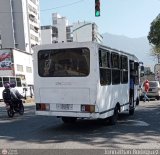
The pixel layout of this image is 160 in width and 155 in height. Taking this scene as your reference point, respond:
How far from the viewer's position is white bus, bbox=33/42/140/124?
12.1 metres

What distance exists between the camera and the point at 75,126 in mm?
13961

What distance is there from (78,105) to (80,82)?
28.9 inches

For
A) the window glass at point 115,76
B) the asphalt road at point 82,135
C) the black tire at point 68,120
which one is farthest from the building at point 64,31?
the asphalt road at point 82,135

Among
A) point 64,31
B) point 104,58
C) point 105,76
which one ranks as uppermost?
point 64,31

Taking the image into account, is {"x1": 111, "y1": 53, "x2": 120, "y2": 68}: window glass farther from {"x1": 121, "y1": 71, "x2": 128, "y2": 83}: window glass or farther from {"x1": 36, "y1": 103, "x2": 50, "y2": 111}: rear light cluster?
{"x1": 36, "y1": 103, "x2": 50, "y2": 111}: rear light cluster

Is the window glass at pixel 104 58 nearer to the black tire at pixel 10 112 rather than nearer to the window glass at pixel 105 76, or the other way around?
the window glass at pixel 105 76

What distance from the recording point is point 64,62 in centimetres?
1262

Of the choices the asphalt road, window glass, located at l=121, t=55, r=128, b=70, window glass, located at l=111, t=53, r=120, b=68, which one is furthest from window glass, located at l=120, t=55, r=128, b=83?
the asphalt road

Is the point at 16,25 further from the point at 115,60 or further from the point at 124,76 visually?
the point at 115,60

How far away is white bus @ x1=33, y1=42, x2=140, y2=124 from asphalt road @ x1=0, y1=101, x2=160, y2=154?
61cm

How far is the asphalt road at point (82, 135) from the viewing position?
32.7 ft

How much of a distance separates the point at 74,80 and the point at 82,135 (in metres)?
1.79

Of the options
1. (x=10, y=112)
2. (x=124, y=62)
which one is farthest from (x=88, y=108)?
(x=10, y=112)

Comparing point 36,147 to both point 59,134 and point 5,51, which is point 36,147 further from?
point 5,51
